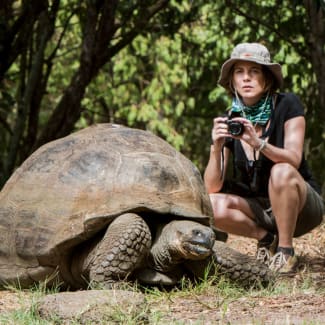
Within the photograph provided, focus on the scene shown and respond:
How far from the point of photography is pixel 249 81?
15.6 feet

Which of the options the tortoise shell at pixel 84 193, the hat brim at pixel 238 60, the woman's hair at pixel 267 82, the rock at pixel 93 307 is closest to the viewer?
the rock at pixel 93 307

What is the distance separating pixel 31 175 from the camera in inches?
167

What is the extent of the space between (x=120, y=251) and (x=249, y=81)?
4.92ft

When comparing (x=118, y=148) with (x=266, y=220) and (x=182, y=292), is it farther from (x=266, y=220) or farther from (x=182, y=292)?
(x=266, y=220)

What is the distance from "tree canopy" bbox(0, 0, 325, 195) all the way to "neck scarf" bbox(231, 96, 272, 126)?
66 cm

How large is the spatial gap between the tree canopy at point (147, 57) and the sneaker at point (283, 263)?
1435mm

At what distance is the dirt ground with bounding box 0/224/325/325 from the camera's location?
3152 millimetres

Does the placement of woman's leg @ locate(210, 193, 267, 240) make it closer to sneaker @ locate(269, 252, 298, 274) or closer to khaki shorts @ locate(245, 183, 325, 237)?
khaki shorts @ locate(245, 183, 325, 237)

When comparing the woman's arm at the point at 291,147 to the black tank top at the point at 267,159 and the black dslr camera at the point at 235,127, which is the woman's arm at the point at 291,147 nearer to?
the black tank top at the point at 267,159

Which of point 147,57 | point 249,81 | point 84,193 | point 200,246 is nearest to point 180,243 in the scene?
point 200,246

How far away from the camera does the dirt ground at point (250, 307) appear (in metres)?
3.15

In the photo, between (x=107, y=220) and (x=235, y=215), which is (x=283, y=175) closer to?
(x=235, y=215)

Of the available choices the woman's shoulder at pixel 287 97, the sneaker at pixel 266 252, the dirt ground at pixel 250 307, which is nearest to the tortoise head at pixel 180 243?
the dirt ground at pixel 250 307

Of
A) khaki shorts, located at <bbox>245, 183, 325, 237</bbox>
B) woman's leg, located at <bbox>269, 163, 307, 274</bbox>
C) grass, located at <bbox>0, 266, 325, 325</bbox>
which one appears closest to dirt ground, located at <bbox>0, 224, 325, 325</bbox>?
grass, located at <bbox>0, 266, 325, 325</bbox>
